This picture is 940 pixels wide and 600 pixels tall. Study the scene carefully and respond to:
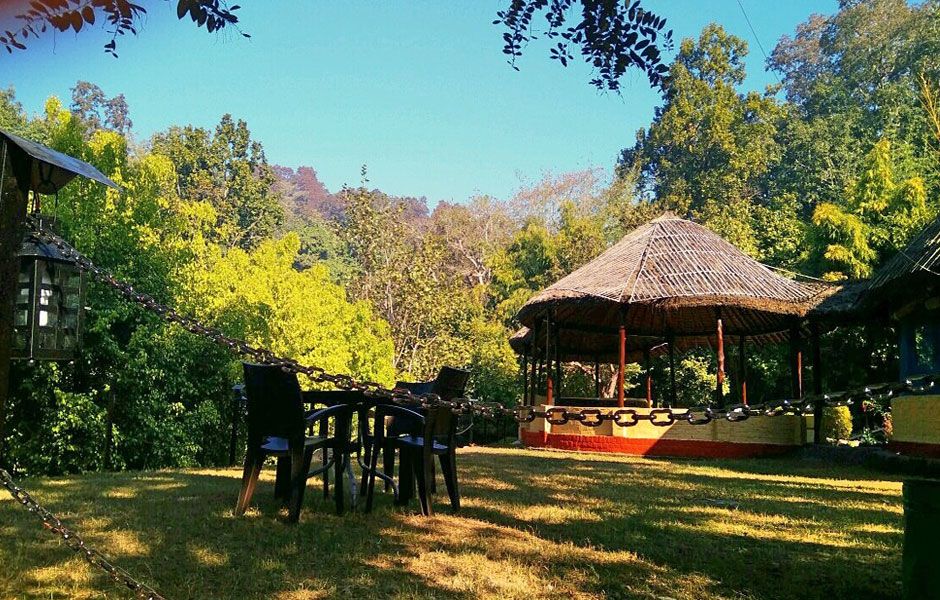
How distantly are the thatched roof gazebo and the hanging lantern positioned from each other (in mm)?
9566

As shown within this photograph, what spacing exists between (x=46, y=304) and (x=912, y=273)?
9176 millimetres

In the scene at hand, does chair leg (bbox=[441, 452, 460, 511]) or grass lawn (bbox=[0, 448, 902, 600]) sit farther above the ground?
chair leg (bbox=[441, 452, 460, 511])

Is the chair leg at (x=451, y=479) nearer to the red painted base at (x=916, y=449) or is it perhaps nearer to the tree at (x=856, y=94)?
the red painted base at (x=916, y=449)

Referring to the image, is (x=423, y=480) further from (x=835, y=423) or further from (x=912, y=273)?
(x=835, y=423)

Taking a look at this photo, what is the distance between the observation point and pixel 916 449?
9547 mm

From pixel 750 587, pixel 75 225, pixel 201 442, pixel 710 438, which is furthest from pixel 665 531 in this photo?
pixel 75 225

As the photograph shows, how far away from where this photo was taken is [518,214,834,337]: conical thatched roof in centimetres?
1175

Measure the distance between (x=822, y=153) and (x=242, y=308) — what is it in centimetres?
3041

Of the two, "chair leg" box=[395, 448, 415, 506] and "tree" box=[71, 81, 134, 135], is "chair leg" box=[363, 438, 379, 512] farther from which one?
"tree" box=[71, 81, 134, 135]

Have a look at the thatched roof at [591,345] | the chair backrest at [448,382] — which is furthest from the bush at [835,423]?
the chair backrest at [448,382]

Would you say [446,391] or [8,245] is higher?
[8,245]

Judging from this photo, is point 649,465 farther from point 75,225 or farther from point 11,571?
point 75,225

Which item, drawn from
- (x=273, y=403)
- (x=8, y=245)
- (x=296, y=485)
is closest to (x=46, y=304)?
(x=8, y=245)

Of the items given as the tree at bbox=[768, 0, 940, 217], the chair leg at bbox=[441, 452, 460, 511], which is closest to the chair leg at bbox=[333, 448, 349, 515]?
the chair leg at bbox=[441, 452, 460, 511]
